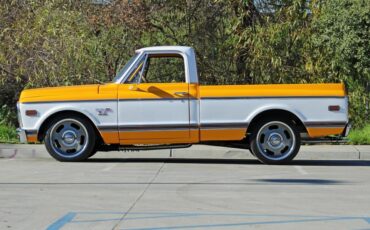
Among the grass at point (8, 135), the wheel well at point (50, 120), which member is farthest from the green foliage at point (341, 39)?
the grass at point (8, 135)

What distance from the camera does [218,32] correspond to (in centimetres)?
1722

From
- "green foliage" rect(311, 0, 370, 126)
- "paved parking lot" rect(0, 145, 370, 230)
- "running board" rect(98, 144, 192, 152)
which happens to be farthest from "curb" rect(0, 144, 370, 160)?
"green foliage" rect(311, 0, 370, 126)

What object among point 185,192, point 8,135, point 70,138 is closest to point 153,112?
point 70,138

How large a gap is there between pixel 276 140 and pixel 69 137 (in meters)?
3.73

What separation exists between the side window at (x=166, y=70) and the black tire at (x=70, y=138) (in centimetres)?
161

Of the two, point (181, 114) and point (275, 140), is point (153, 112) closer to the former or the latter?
point (181, 114)

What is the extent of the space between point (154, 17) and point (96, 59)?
181 cm

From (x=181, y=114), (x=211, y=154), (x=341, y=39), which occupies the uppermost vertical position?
(x=341, y=39)

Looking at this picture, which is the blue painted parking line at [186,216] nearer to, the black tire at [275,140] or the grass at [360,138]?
the black tire at [275,140]

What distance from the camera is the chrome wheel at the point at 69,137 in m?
11.9

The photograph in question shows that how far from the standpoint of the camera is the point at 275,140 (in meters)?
11.9

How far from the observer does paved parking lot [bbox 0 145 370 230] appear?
6.98m

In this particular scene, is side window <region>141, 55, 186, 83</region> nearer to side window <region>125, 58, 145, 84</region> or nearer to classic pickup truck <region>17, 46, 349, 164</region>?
side window <region>125, 58, 145, 84</region>

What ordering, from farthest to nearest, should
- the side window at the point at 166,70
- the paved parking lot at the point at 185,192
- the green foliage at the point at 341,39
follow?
Result: the green foliage at the point at 341,39
the side window at the point at 166,70
the paved parking lot at the point at 185,192
